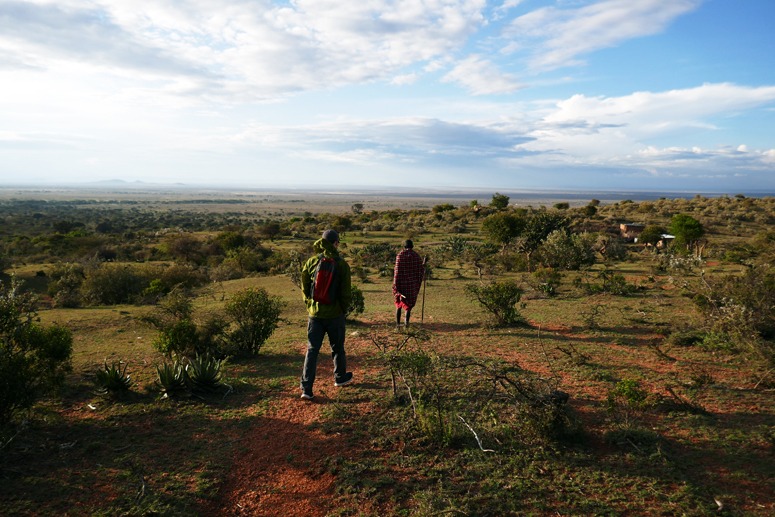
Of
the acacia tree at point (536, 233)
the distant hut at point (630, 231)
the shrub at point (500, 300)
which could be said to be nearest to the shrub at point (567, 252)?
the acacia tree at point (536, 233)

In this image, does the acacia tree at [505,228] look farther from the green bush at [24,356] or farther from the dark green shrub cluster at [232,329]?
the green bush at [24,356]

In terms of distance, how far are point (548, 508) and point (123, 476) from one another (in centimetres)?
424

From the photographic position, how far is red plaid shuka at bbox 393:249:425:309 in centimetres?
955

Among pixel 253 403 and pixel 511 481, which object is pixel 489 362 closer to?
pixel 511 481

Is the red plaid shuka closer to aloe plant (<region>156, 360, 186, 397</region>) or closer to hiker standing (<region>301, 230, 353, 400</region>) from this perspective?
hiker standing (<region>301, 230, 353, 400</region>)

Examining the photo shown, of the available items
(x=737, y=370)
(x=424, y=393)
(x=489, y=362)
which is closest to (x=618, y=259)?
(x=737, y=370)

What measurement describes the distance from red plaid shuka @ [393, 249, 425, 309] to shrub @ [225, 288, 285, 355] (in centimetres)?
276

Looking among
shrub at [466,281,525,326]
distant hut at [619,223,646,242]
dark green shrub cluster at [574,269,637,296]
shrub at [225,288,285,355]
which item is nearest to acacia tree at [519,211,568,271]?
dark green shrub cluster at [574,269,637,296]

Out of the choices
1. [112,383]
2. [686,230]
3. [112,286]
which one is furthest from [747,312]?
[112,286]

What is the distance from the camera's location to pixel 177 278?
19.2m

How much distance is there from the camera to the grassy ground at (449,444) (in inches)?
158

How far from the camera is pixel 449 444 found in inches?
192

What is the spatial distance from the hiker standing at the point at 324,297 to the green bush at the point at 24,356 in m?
3.37

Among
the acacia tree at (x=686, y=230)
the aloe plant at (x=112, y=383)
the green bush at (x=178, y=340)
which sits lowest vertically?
the aloe plant at (x=112, y=383)
